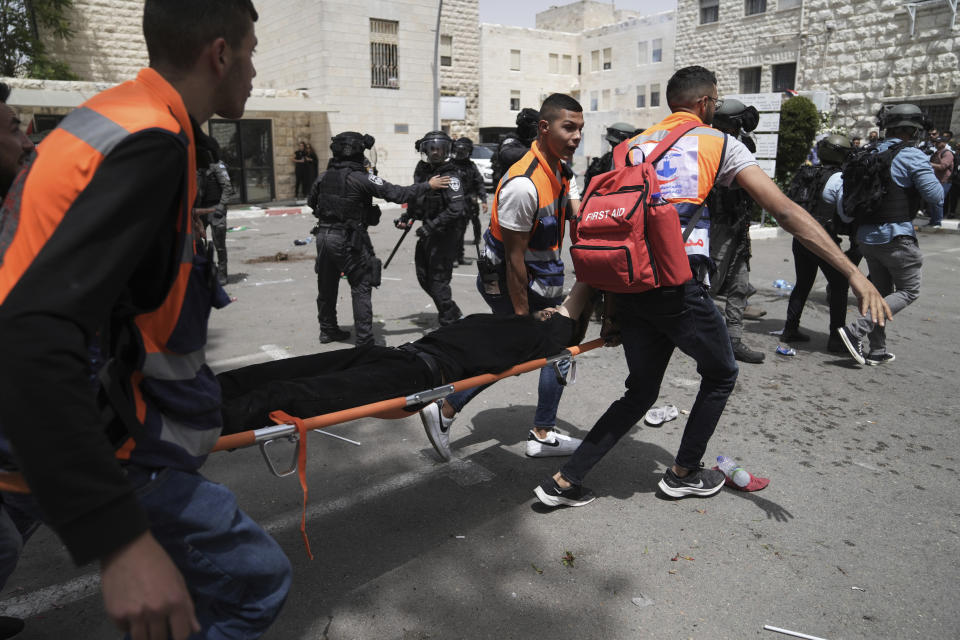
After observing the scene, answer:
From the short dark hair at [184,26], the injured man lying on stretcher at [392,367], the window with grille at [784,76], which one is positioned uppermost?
the window with grille at [784,76]

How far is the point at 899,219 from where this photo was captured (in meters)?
5.60

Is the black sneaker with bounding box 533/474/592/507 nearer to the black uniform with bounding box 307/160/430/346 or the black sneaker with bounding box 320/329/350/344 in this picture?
the black uniform with bounding box 307/160/430/346

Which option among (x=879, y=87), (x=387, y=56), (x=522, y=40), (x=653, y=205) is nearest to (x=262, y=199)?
(x=387, y=56)

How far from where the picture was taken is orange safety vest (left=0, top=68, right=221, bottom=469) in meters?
1.18

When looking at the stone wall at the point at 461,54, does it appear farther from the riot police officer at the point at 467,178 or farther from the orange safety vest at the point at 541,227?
the orange safety vest at the point at 541,227

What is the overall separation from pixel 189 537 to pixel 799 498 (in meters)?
3.16

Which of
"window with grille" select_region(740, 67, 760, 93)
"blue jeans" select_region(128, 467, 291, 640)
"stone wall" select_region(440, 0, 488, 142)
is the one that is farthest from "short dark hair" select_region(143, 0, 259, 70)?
"window with grille" select_region(740, 67, 760, 93)

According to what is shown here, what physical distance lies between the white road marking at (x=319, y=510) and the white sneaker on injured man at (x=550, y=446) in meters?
0.30

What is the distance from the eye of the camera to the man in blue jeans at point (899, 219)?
18.1 feet

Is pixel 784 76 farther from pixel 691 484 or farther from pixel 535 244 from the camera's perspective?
pixel 691 484

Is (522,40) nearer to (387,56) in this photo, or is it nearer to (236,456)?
(387,56)

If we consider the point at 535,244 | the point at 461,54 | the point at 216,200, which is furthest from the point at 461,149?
the point at 461,54

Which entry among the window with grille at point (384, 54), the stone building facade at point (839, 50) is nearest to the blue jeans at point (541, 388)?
the stone building facade at point (839, 50)

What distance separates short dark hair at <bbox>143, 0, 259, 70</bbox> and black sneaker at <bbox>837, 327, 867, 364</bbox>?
18.6 ft
